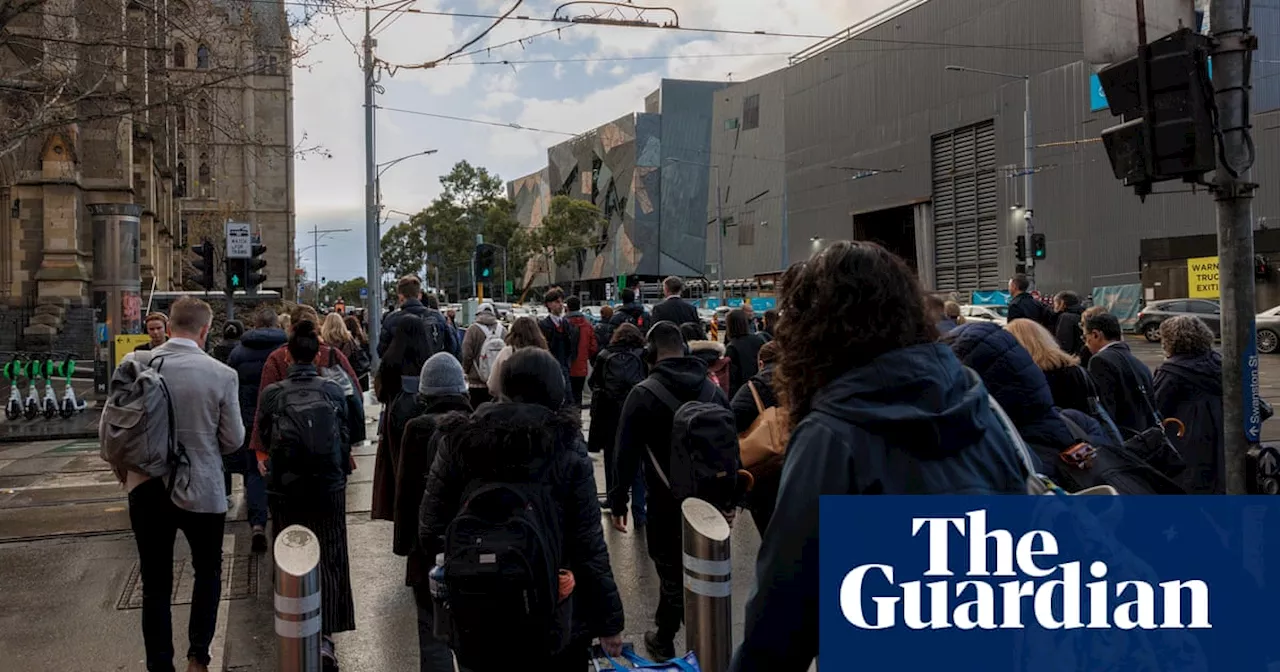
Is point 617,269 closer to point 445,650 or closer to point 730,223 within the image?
point 730,223

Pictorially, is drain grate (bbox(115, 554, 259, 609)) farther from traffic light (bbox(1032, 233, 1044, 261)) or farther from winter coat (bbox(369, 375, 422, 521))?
traffic light (bbox(1032, 233, 1044, 261))

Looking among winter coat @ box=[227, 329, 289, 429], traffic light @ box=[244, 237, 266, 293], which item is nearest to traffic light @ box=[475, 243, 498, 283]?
traffic light @ box=[244, 237, 266, 293]

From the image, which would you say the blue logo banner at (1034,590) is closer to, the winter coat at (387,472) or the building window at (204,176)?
the winter coat at (387,472)

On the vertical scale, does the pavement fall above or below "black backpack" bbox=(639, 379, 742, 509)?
below

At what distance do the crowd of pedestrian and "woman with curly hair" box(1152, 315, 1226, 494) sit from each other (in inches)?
0.5

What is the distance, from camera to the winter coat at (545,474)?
3.34m

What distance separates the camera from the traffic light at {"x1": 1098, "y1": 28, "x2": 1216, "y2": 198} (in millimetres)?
5535

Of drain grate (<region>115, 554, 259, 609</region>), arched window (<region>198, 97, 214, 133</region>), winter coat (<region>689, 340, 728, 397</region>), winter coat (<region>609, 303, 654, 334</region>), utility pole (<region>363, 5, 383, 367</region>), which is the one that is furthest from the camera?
utility pole (<region>363, 5, 383, 367</region>)

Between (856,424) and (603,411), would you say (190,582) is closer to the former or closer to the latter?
(603,411)

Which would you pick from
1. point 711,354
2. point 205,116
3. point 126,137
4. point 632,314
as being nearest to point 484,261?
point 205,116

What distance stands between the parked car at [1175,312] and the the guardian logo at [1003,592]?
30746mm

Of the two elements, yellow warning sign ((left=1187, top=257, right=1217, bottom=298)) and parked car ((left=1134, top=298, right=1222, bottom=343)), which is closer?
parked car ((left=1134, top=298, right=1222, bottom=343))

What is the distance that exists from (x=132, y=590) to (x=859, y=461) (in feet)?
20.7

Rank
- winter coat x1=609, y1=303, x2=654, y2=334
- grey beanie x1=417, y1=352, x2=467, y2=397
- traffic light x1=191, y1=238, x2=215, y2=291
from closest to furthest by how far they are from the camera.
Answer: grey beanie x1=417, y1=352, x2=467, y2=397
winter coat x1=609, y1=303, x2=654, y2=334
traffic light x1=191, y1=238, x2=215, y2=291
